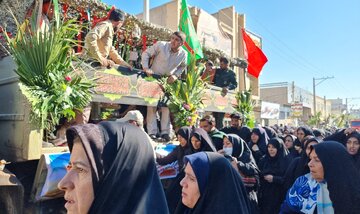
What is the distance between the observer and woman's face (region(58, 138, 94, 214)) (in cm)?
127

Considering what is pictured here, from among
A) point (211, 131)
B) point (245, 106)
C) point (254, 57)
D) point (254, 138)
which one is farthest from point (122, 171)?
point (254, 57)

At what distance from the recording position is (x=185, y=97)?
17.2ft

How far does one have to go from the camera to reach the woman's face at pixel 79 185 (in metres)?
1.27

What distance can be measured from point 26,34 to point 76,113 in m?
1.08

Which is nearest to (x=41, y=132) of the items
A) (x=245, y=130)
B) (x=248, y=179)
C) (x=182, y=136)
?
(x=182, y=136)

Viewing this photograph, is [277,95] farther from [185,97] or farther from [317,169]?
[317,169]

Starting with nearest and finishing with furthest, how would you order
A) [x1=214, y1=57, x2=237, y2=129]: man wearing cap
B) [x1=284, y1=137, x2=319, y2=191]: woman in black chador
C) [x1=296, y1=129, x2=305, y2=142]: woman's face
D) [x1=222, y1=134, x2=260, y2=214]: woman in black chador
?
[x1=284, y1=137, x2=319, y2=191]: woman in black chador → [x1=222, y1=134, x2=260, y2=214]: woman in black chador → [x1=296, y1=129, x2=305, y2=142]: woman's face → [x1=214, y1=57, x2=237, y2=129]: man wearing cap

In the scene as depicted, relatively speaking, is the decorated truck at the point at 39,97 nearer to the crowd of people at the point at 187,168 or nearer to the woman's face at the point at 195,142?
the crowd of people at the point at 187,168

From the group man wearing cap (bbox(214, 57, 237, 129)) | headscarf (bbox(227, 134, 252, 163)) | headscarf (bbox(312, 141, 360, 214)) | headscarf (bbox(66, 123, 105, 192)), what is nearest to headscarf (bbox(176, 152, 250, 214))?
headscarf (bbox(312, 141, 360, 214))

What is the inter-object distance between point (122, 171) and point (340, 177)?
221 centimetres

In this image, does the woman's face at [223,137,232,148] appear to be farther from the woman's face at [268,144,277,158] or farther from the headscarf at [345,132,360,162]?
the headscarf at [345,132,360,162]

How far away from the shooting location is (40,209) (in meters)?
3.26

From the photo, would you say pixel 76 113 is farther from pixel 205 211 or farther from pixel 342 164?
pixel 342 164

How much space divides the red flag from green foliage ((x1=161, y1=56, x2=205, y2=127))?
4.78m
